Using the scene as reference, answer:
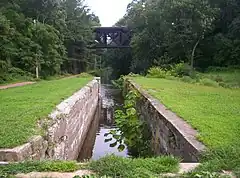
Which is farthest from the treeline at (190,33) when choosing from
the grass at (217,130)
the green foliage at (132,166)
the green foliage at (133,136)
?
the green foliage at (132,166)

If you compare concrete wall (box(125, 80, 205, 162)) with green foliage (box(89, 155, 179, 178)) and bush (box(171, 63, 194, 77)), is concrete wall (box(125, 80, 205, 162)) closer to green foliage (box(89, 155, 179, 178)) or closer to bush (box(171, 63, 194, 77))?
green foliage (box(89, 155, 179, 178))

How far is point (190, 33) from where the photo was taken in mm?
26391

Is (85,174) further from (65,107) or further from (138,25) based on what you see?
(138,25)

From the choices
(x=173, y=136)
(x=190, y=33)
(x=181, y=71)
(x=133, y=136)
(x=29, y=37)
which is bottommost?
(x=133, y=136)

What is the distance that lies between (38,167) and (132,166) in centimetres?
95

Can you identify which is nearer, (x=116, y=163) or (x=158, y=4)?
(x=116, y=163)

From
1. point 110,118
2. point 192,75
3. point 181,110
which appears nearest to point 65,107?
point 181,110

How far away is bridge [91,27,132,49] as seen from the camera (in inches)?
1869

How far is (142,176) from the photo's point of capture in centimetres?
301

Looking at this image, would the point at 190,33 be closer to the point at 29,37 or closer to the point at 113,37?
the point at 29,37

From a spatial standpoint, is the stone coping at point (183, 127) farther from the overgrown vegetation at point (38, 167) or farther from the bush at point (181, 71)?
the bush at point (181, 71)

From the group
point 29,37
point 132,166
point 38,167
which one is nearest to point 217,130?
point 132,166

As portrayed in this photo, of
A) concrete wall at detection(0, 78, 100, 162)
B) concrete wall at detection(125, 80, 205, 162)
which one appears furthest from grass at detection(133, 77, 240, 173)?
concrete wall at detection(0, 78, 100, 162)

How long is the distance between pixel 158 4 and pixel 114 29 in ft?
58.5
